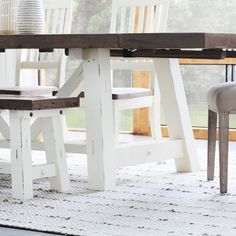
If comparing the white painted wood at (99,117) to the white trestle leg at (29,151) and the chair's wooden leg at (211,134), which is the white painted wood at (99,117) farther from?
the chair's wooden leg at (211,134)

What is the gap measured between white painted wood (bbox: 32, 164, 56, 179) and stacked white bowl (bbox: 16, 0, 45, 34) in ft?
2.17

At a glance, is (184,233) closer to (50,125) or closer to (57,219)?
(57,219)

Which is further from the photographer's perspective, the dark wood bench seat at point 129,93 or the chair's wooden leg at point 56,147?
the dark wood bench seat at point 129,93

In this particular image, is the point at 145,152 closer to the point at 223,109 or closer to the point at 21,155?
the point at 223,109

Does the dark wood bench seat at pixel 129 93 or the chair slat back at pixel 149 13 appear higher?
the chair slat back at pixel 149 13

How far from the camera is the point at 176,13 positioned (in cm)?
531

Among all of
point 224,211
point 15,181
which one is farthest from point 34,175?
point 224,211

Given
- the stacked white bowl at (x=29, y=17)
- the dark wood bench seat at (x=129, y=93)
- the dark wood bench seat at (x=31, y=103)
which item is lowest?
the dark wood bench seat at (x=129, y=93)

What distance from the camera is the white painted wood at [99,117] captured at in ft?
10.3

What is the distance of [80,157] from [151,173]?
0.75 m

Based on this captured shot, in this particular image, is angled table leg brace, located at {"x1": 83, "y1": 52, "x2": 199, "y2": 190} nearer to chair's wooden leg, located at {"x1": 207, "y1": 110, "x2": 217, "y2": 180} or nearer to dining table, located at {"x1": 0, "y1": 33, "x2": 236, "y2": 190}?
dining table, located at {"x1": 0, "y1": 33, "x2": 236, "y2": 190}

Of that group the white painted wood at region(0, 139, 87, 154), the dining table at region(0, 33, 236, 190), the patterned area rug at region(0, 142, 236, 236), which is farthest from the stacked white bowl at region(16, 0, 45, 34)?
the patterned area rug at region(0, 142, 236, 236)

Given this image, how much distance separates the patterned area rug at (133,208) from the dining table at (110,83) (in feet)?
0.41

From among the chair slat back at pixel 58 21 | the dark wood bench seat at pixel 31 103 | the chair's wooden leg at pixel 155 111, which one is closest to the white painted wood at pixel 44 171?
the dark wood bench seat at pixel 31 103
